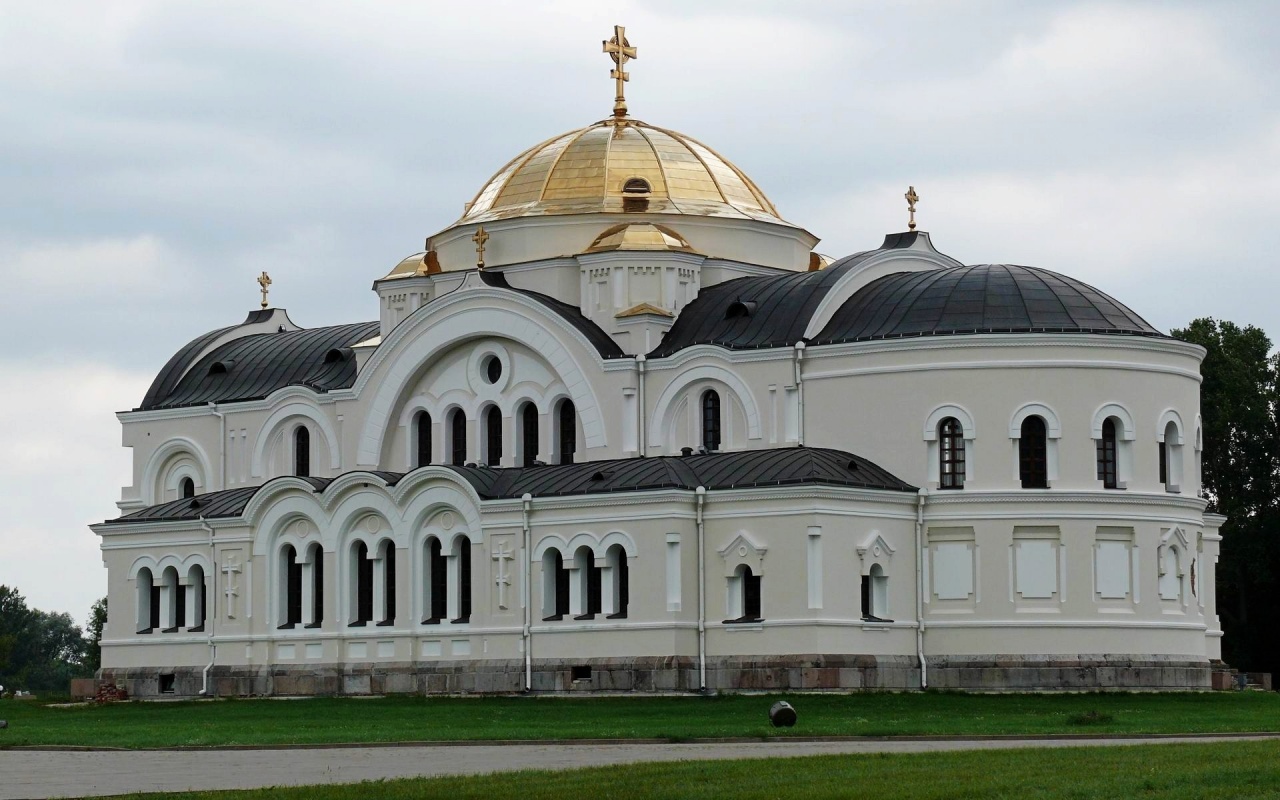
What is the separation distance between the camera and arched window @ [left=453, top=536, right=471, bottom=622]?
62.9 metres

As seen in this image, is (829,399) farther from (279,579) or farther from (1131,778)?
(1131,778)

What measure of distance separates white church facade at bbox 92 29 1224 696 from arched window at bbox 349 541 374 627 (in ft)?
0.29

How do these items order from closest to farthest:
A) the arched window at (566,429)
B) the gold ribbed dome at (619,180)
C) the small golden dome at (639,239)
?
the small golden dome at (639,239), the arched window at (566,429), the gold ribbed dome at (619,180)

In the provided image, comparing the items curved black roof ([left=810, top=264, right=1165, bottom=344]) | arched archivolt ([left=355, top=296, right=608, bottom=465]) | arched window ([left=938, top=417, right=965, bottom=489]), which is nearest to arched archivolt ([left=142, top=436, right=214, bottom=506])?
arched archivolt ([left=355, top=296, right=608, bottom=465])

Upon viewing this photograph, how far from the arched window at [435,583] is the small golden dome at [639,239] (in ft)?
31.7

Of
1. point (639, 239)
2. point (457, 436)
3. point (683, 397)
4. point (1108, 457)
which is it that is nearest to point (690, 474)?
point (683, 397)

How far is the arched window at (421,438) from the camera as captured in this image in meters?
70.1

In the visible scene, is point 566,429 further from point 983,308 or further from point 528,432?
point 983,308

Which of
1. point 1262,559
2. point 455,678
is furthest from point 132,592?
point 1262,559

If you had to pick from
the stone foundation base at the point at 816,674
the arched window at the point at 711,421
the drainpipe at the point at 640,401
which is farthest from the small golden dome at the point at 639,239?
the stone foundation base at the point at 816,674

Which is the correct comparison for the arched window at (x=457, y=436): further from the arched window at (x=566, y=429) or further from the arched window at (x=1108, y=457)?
the arched window at (x=1108, y=457)

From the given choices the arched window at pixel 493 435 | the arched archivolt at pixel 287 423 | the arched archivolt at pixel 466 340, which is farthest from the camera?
the arched archivolt at pixel 287 423

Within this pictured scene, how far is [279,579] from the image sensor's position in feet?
222

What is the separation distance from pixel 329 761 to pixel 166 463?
44445mm
